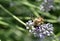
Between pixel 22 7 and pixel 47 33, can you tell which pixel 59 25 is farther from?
pixel 47 33

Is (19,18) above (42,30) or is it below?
below

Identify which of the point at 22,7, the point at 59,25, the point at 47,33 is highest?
the point at 47,33

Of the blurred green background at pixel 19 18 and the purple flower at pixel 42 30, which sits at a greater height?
the purple flower at pixel 42 30

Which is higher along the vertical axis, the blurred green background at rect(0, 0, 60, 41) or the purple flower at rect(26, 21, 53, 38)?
the purple flower at rect(26, 21, 53, 38)

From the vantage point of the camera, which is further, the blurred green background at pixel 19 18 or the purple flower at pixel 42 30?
the blurred green background at pixel 19 18

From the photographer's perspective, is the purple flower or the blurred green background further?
the blurred green background

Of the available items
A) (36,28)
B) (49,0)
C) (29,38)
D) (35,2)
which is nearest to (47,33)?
(36,28)

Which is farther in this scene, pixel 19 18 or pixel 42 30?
pixel 19 18

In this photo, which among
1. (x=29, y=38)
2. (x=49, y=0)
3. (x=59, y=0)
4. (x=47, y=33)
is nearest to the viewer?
(x=47, y=33)
